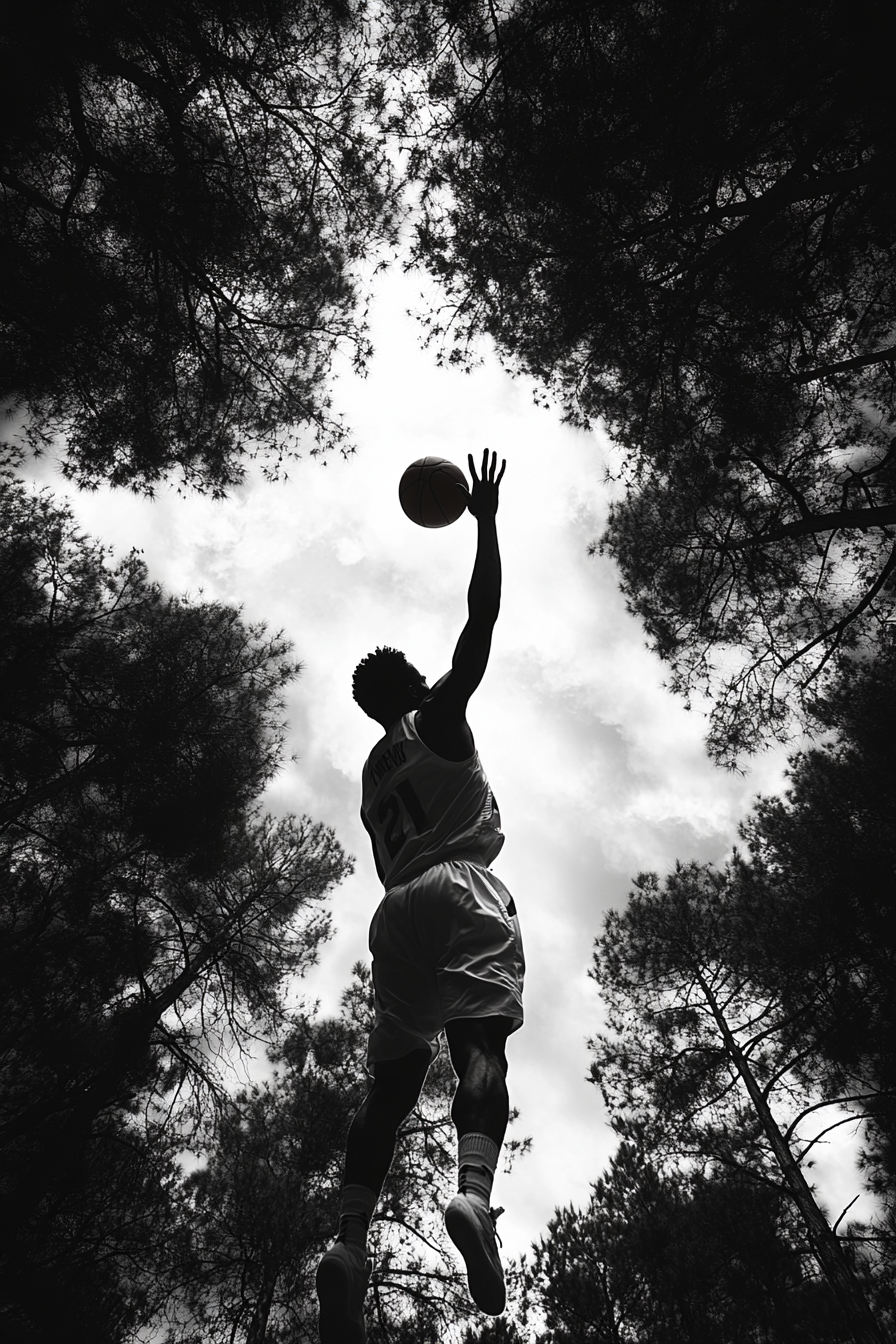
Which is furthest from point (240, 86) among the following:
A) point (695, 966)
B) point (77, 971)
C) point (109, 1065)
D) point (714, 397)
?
point (695, 966)

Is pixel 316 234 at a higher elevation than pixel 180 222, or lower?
higher

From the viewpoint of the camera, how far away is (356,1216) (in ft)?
5.43

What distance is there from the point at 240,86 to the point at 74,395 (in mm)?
2641

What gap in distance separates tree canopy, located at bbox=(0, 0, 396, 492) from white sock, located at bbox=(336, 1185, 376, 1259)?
17.5 feet

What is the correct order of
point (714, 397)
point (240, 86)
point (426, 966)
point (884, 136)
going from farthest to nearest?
point (714, 397)
point (240, 86)
point (884, 136)
point (426, 966)

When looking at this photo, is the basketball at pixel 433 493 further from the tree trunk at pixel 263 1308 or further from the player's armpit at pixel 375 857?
the tree trunk at pixel 263 1308

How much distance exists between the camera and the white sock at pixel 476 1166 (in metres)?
1.45

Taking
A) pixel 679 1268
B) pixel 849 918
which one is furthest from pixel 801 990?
pixel 679 1268

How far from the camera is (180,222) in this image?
484 cm

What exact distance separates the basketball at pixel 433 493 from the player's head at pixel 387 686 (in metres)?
1.00

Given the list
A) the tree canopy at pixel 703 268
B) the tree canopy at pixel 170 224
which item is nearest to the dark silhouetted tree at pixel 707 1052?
the tree canopy at pixel 703 268

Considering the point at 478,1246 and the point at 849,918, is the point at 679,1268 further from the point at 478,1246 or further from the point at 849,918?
the point at 478,1246

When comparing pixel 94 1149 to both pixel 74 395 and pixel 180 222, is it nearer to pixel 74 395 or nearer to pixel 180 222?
pixel 74 395

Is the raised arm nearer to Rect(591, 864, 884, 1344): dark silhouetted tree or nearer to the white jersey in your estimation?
the white jersey
